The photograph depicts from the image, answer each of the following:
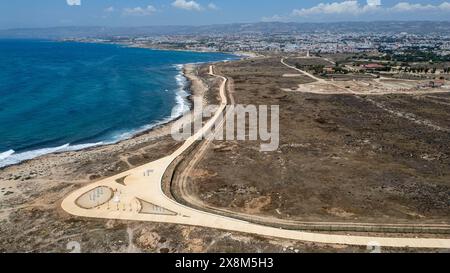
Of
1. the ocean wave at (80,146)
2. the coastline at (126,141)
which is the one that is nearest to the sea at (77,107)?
the ocean wave at (80,146)

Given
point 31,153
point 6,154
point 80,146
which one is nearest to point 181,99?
point 80,146

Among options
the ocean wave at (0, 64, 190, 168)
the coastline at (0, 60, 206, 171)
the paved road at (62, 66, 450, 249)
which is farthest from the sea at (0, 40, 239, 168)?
the paved road at (62, 66, 450, 249)

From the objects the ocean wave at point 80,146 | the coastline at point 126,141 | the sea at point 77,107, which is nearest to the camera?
the ocean wave at point 80,146

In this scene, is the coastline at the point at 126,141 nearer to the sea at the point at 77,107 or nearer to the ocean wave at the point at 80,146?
the ocean wave at the point at 80,146

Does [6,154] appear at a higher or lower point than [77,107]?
lower

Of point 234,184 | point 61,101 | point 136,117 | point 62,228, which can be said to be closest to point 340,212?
point 234,184

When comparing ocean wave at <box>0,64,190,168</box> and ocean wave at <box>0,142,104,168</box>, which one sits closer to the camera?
ocean wave at <box>0,142,104,168</box>

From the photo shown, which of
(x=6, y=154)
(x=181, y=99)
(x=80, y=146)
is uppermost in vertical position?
(x=181, y=99)

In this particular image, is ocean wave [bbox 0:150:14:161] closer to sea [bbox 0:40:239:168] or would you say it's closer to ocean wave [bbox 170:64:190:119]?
sea [bbox 0:40:239:168]

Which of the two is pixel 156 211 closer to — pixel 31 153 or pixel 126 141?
pixel 126 141
